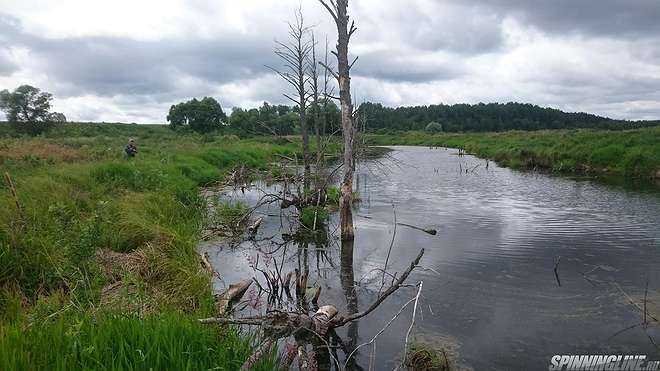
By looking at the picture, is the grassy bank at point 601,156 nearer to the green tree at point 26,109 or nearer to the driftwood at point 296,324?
the driftwood at point 296,324

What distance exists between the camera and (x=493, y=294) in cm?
871

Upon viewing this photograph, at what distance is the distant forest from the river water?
102067mm

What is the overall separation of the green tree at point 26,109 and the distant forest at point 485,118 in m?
84.9

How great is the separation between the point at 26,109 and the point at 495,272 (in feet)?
158

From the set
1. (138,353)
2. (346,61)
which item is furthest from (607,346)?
(346,61)

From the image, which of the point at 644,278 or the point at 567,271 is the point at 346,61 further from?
the point at 644,278

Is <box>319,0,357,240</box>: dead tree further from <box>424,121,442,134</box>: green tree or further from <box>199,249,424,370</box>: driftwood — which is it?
<box>424,121,442,134</box>: green tree

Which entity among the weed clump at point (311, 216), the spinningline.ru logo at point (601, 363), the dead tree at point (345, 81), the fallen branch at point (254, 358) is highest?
the dead tree at point (345, 81)

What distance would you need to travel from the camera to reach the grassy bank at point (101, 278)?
163 inches

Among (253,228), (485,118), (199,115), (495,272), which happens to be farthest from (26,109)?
(485,118)

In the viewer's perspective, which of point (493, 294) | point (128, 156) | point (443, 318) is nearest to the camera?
point (443, 318)

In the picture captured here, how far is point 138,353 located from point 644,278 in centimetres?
998

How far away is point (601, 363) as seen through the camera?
20.2 ft

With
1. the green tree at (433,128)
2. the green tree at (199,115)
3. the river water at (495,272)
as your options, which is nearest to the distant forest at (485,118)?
the green tree at (433,128)
